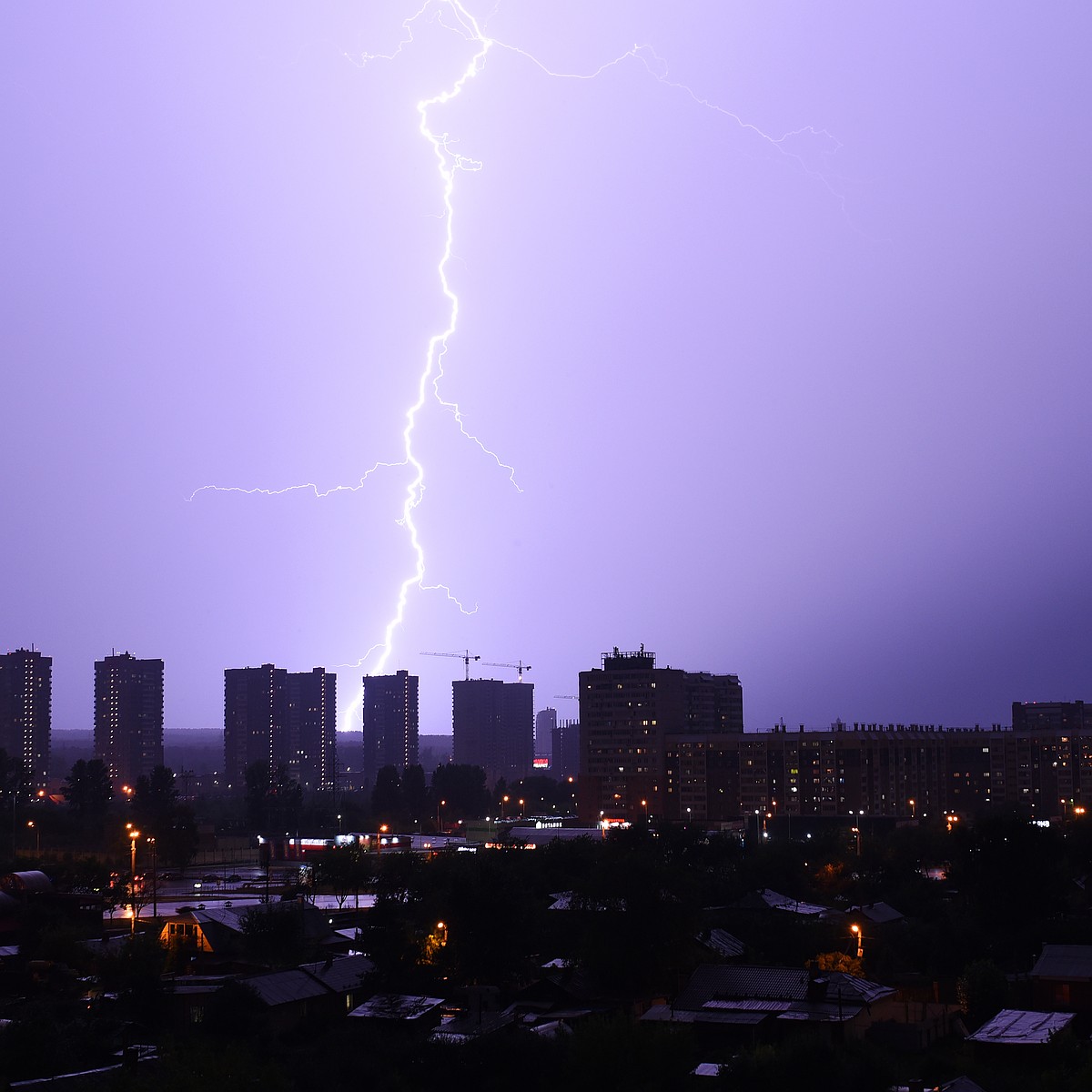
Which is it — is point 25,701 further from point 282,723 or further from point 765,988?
point 765,988

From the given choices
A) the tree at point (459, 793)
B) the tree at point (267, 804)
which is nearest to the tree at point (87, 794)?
the tree at point (267, 804)

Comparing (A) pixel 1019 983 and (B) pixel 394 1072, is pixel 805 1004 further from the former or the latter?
(B) pixel 394 1072

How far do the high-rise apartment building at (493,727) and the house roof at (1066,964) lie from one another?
16409 cm

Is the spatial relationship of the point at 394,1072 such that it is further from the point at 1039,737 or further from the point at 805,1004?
the point at 1039,737

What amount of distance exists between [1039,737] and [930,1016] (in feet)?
219

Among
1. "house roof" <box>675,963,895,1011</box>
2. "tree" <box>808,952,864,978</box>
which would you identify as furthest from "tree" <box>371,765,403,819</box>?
"house roof" <box>675,963,895,1011</box>

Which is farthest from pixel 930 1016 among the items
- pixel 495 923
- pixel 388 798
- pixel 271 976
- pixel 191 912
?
pixel 388 798

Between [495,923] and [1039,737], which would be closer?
[495,923]

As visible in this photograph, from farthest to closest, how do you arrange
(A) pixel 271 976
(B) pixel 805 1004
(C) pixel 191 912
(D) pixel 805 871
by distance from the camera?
(D) pixel 805 871 → (C) pixel 191 912 → (A) pixel 271 976 → (B) pixel 805 1004

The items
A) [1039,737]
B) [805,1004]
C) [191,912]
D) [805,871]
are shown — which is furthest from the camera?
[1039,737]

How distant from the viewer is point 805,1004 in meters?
22.9

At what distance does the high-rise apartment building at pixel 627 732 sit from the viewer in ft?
309

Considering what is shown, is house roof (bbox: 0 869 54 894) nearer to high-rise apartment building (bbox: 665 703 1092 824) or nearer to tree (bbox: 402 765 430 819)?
high-rise apartment building (bbox: 665 703 1092 824)

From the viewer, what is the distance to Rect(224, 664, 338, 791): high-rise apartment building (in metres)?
154
